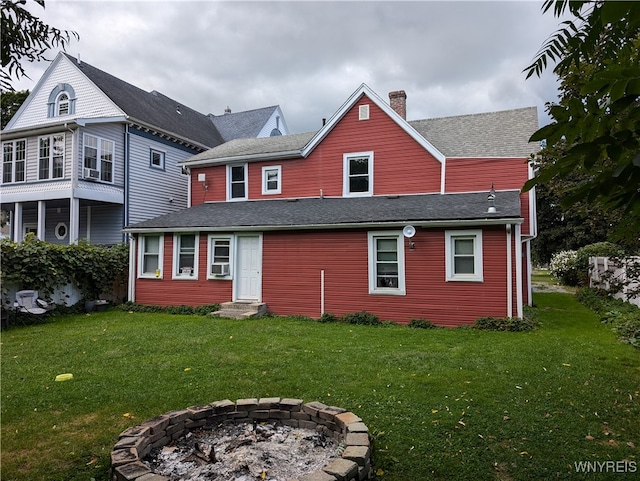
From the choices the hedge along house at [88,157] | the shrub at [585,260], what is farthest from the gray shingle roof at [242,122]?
the shrub at [585,260]

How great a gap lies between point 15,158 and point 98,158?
3.93 m

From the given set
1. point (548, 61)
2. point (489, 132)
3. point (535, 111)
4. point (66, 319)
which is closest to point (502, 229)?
point (489, 132)

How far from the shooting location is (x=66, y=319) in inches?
476

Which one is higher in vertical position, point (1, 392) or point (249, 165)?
point (249, 165)

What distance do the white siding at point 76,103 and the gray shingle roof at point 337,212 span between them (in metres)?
6.83

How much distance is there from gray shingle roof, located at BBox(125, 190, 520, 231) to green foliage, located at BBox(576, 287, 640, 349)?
345 cm

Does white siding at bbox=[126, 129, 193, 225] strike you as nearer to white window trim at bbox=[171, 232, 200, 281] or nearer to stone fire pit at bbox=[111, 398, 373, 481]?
white window trim at bbox=[171, 232, 200, 281]

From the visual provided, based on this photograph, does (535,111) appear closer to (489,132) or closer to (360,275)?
(489,132)

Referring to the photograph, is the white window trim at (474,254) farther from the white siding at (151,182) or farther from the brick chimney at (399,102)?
the white siding at (151,182)

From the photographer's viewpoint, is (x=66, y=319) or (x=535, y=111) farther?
(x=535, y=111)

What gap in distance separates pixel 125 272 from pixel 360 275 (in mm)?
9255

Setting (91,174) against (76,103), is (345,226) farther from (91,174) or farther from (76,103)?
(76,103)

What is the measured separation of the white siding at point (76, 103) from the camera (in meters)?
18.0

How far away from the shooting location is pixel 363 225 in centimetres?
1166
